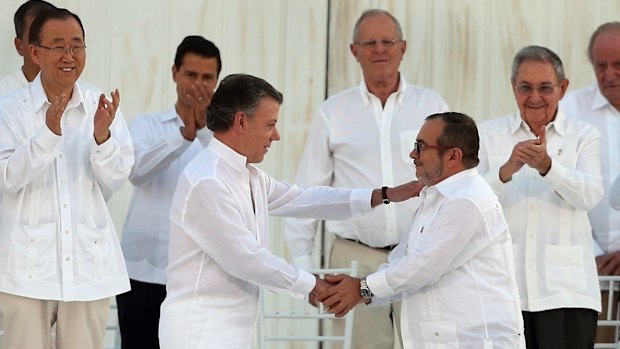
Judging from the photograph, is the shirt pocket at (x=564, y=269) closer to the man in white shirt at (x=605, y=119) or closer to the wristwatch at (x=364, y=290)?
the man in white shirt at (x=605, y=119)

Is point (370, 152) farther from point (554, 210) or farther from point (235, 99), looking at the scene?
point (235, 99)

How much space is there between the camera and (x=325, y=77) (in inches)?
261

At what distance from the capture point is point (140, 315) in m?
5.34

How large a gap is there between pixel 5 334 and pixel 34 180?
1.73 ft

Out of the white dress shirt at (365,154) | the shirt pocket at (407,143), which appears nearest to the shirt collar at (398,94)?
the white dress shirt at (365,154)

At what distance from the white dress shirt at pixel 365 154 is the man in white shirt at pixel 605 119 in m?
0.62

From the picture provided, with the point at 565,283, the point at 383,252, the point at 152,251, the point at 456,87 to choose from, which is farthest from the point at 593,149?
the point at 152,251

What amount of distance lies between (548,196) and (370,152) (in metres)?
0.79

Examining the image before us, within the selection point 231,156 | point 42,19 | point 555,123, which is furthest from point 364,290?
point 42,19

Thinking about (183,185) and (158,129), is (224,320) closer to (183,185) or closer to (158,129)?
(183,185)

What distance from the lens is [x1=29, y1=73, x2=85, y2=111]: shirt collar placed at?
471cm

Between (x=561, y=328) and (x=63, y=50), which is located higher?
(x=63, y=50)

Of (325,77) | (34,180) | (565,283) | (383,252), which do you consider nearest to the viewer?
(34,180)

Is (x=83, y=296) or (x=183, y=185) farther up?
(x=183, y=185)
